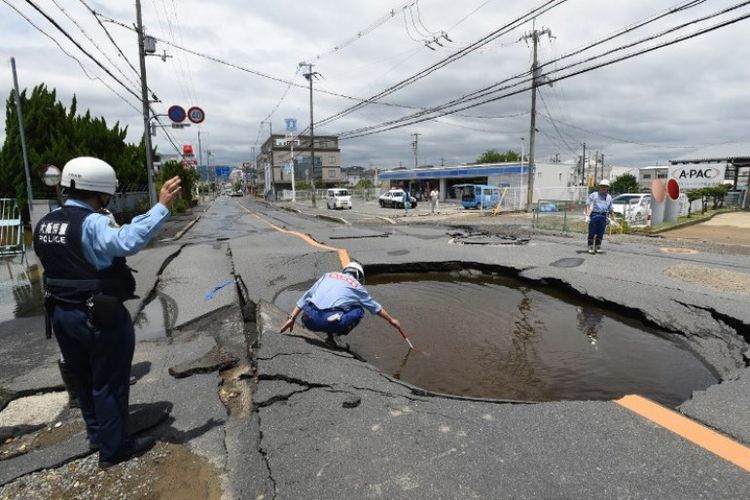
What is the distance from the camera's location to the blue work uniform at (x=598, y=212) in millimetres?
9492

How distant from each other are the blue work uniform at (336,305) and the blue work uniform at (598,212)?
24.0 ft

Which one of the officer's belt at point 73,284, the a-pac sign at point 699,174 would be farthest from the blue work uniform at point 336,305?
the a-pac sign at point 699,174

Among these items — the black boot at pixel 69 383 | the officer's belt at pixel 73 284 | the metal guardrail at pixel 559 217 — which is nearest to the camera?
the officer's belt at pixel 73 284

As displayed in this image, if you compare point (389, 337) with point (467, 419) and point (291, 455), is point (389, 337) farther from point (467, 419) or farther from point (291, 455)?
point (291, 455)

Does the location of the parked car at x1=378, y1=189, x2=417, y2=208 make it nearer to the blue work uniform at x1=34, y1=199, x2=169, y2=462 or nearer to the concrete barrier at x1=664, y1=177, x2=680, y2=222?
the concrete barrier at x1=664, y1=177, x2=680, y2=222

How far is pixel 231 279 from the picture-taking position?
25.2 feet

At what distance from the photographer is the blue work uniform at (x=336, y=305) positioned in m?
4.41

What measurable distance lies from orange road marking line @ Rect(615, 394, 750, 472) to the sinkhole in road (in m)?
0.87

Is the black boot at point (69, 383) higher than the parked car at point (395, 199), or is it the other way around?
the parked car at point (395, 199)

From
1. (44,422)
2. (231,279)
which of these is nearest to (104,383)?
(44,422)

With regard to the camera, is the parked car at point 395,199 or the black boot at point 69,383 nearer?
the black boot at point 69,383

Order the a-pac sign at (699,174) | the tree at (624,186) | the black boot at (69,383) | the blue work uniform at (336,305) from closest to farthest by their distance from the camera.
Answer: the black boot at (69,383), the blue work uniform at (336,305), the a-pac sign at (699,174), the tree at (624,186)

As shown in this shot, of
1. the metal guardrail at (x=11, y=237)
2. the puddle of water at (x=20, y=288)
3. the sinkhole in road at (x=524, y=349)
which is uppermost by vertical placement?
the metal guardrail at (x=11, y=237)

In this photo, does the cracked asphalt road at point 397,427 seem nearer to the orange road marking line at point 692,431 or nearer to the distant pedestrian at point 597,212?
the orange road marking line at point 692,431
